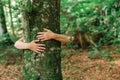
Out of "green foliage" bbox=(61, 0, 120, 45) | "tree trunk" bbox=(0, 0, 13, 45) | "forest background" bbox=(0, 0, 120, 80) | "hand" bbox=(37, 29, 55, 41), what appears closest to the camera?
"hand" bbox=(37, 29, 55, 41)

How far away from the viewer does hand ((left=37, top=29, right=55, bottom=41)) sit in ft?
13.3

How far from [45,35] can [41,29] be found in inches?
4.7

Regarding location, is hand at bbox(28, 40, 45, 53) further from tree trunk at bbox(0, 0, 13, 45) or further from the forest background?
tree trunk at bbox(0, 0, 13, 45)

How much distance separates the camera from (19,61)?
10.4 m

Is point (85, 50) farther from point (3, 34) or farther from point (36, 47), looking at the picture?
point (36, 47)

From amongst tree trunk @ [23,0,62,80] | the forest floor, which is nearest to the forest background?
the forest floor

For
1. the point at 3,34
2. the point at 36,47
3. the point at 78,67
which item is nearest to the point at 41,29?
the point at 36,47

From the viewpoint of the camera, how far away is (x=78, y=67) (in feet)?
30.5

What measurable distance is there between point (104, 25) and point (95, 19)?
0.49m

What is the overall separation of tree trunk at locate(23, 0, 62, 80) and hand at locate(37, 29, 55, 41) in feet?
0.21

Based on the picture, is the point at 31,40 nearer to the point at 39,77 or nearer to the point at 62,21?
the point at 39,77

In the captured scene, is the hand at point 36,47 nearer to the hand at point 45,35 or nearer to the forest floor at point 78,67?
the hand at point 45,35

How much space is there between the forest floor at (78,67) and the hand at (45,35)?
4.29m

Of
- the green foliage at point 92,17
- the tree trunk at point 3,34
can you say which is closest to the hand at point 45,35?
the green foliage at point 92,17
